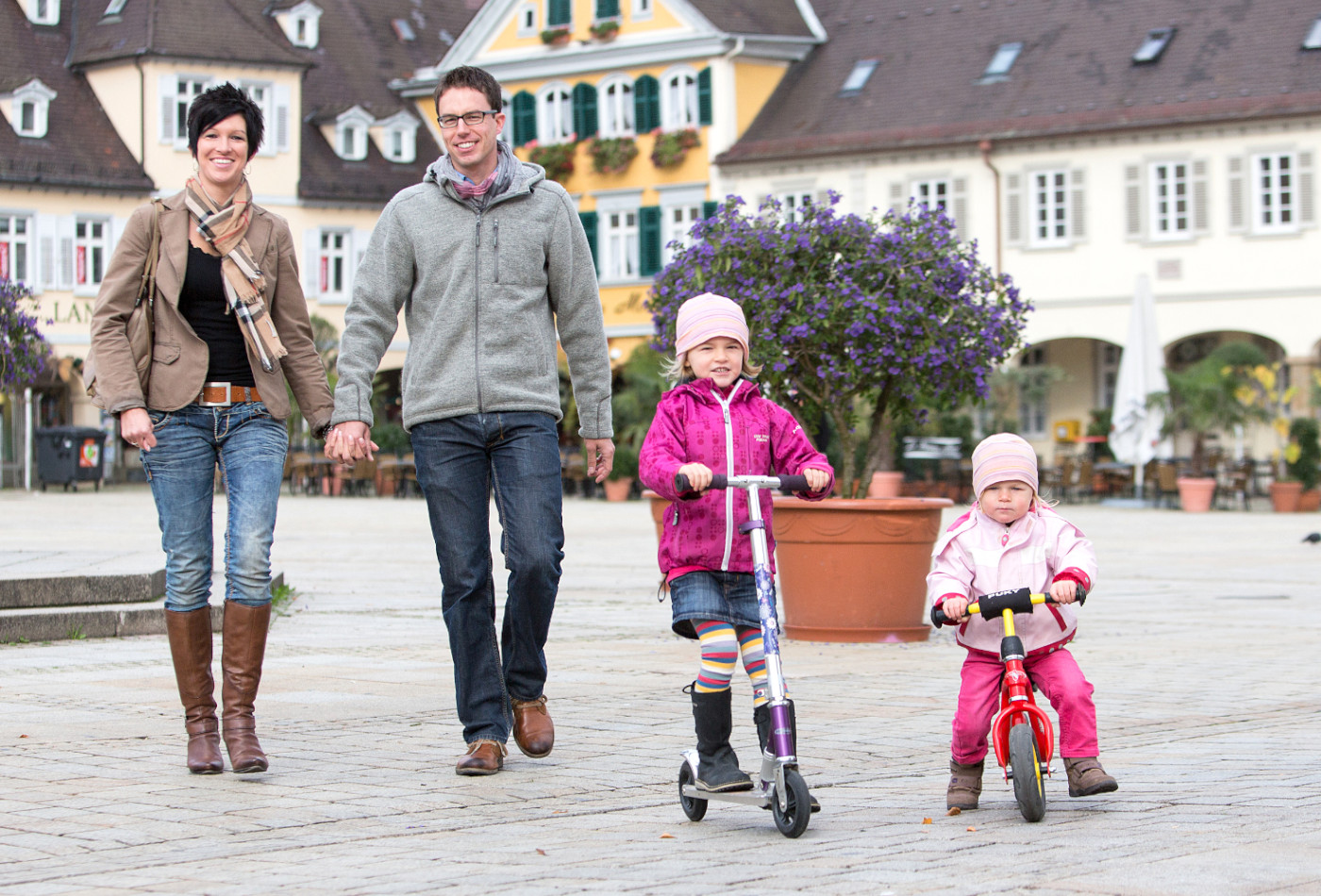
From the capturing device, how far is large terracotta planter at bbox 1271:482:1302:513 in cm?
3203

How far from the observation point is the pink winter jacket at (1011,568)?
5879 millimetres

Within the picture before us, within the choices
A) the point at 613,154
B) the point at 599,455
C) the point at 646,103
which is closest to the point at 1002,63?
the point at 646,103

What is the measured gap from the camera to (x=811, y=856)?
4.98m

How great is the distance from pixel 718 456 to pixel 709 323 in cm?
36

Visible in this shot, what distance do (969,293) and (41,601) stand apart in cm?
512

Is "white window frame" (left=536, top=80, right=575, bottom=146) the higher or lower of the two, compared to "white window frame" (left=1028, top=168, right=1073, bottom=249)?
higher

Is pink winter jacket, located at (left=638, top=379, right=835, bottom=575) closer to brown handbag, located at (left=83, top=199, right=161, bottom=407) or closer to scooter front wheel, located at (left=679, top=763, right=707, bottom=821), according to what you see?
scooter front wheel, located at (left=679, top=763, right=707, bottom=821)

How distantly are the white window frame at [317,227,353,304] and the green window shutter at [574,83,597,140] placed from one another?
638 cm

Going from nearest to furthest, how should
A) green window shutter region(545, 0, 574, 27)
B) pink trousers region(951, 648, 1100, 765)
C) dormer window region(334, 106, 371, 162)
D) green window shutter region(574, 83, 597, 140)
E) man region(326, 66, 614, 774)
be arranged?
pink trousers region(951, 648, 1100, 765) < man region(326, 66, 614, 774) < green window shutter region(574, 83, 597, 140) < green window shutter region(545, 0, 574, 27) < dormer window region(334, 106, 371, 162)

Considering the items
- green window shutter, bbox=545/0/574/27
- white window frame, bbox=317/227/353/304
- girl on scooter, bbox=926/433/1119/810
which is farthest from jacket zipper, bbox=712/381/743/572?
white window frame, bbox=317/227/353/304

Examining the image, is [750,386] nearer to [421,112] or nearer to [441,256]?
[441,256]

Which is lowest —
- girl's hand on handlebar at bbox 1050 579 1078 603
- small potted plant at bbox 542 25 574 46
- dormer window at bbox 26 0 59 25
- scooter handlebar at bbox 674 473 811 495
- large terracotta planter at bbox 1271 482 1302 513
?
large terracotta planter at bbox 1271 482 1302 513

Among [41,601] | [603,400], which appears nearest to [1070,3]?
[41,601]

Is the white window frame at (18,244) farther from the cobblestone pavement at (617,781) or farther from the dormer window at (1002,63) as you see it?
the cobblestone pavement at (617,781)
